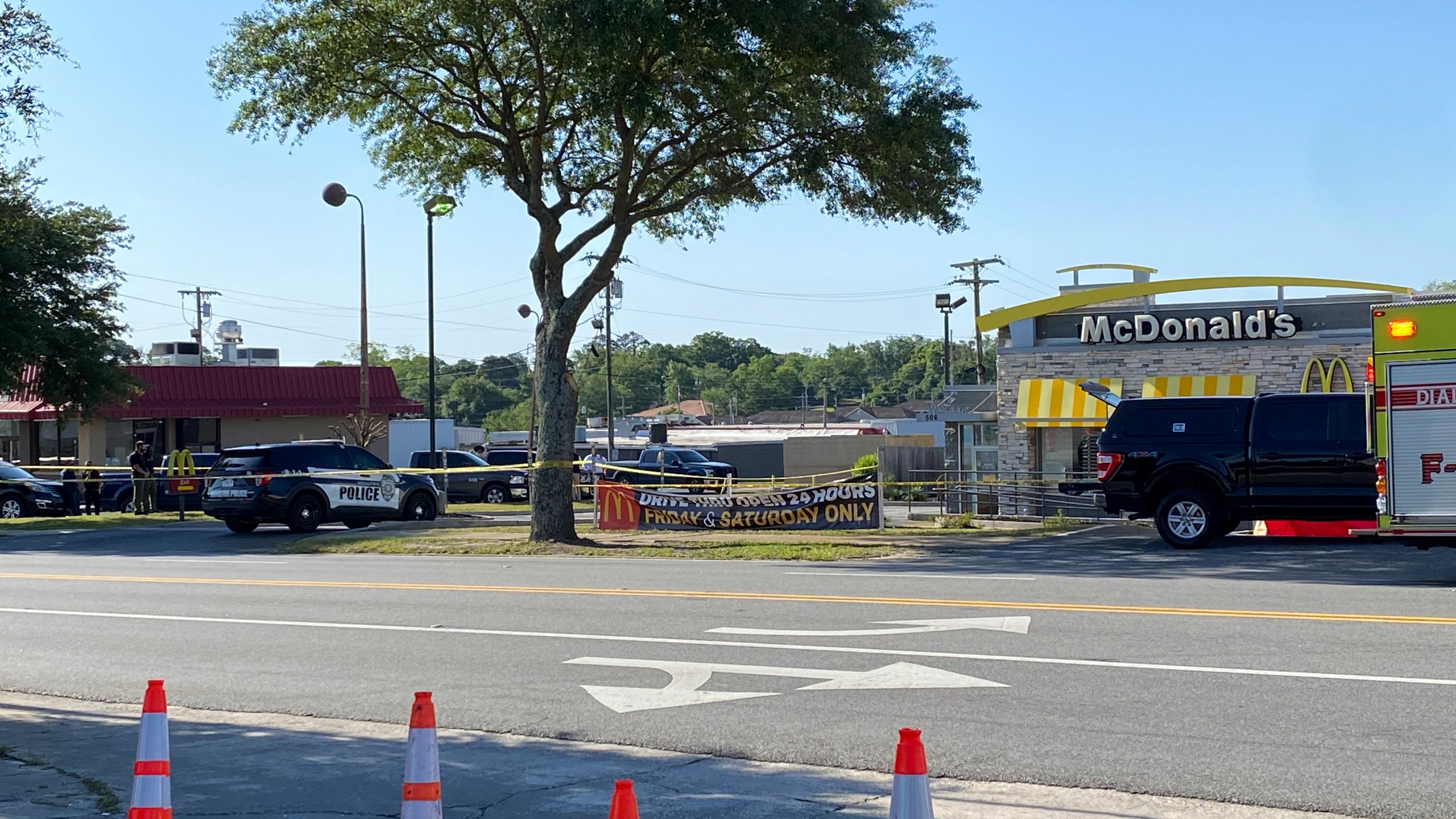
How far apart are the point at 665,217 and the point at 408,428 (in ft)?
106

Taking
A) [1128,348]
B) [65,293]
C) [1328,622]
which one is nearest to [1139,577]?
[1328,622]

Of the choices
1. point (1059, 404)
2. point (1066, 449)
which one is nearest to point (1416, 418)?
point (1059, 404)

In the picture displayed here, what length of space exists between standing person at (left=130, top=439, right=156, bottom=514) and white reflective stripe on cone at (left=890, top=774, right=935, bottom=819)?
32.6 meters

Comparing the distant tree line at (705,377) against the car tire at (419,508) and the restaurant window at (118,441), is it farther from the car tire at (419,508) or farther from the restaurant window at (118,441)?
the car tire at (419,508)

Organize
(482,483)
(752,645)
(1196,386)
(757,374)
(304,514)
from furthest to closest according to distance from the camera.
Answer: (757,374), (482,483), (1196,386), (304,514), (752,645)

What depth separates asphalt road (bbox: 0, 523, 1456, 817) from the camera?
7469 millimetres

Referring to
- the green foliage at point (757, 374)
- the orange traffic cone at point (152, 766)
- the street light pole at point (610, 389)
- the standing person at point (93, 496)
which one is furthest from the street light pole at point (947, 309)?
the green foliage at point (757, 374)

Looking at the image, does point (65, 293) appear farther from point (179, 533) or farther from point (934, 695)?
point (934, 695)

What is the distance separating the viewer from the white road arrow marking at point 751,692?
9164 mm

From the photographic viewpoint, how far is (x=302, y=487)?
26.4 meters

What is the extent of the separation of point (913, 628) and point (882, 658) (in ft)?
4.51

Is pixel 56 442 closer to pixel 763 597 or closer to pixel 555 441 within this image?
pixel 555 441

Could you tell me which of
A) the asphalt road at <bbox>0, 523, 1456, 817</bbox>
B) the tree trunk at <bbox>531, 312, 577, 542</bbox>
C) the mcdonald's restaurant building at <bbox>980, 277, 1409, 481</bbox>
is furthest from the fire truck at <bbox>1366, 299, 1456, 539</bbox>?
the mcdonald's restaurant building at <bbox>980, 277, 1409, 481</bbox>

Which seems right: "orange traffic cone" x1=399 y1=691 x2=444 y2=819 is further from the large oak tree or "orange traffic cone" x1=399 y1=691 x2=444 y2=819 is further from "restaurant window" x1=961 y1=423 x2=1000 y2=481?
"restaurant window" x1=961 y1=423 x2=1000 y2=481
